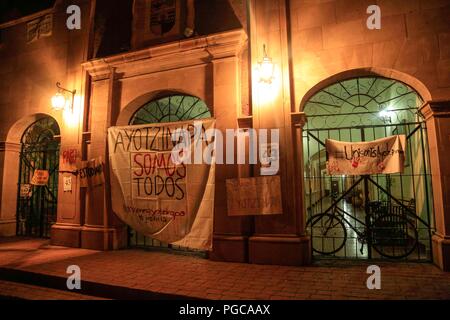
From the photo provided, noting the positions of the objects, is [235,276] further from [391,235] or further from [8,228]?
[8,228]

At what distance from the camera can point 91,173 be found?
8.37 m

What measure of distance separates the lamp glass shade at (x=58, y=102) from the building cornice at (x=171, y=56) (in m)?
1.13

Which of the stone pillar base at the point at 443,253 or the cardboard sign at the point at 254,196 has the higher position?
the cardboard sign at the point at 254,196

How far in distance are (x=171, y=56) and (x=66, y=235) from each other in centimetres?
577

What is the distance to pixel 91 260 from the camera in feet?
22.8

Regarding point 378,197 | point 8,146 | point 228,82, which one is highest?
point 228,82

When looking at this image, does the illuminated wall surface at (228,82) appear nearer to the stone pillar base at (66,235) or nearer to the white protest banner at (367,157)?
the stone pillar base at (66,235)

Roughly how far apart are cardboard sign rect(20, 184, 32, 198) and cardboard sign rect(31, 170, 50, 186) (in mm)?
748

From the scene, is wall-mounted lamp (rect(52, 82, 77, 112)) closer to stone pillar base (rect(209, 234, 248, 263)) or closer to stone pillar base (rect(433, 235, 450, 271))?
stone pillar base (rect(209, 234, 248, 263))

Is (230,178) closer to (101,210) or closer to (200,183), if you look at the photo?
(200,183)

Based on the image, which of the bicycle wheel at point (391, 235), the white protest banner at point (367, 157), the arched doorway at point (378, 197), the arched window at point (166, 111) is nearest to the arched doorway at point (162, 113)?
the arched window at point (166, 111)

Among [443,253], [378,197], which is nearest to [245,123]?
[443,253]

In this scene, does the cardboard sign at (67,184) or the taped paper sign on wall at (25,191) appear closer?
the cardboard sign at (67,184)

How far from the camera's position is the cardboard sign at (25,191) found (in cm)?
1035
